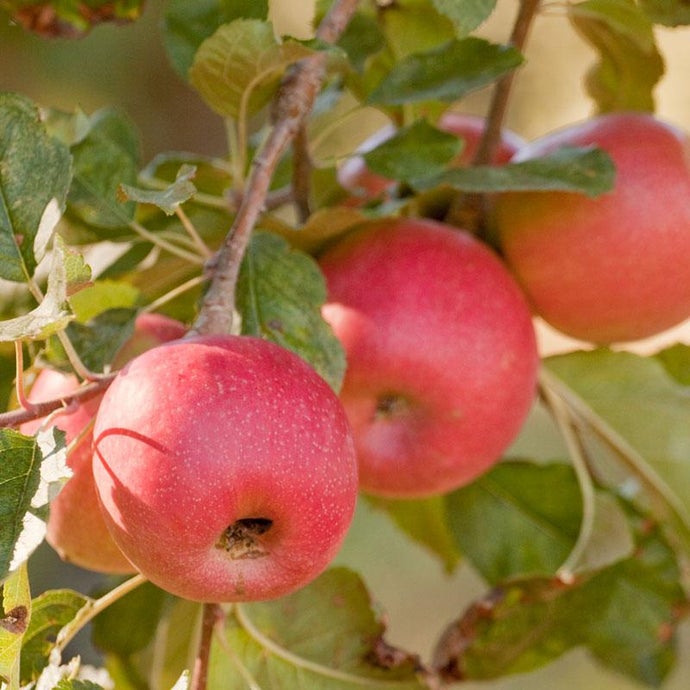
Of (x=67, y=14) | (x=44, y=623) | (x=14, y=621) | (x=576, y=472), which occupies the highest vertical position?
(x=67, y=14)

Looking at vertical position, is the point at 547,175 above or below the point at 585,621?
above

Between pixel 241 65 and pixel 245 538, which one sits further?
pixel 241 65

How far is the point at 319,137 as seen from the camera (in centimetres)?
97

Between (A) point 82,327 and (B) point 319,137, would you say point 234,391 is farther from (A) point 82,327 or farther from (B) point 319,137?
(B) point 319,137

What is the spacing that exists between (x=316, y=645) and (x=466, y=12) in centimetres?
45

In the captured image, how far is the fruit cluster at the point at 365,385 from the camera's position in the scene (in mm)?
524

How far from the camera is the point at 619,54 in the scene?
100 cm

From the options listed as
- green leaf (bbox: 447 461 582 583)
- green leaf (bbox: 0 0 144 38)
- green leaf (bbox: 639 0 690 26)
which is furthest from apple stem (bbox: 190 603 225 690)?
green leaf (bbox: 639 0 690 26)

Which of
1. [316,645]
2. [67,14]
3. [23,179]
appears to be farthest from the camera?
[67,14]

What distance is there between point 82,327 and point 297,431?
23cm

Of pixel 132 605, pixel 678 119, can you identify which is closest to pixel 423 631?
pixel 678 119

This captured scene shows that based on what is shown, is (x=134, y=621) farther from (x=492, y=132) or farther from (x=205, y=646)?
(x=492, y=132)

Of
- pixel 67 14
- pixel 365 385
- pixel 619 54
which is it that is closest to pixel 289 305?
pixel 365 385

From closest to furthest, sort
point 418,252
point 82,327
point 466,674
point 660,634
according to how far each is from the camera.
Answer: point 82,327, point 418,252, point 466,674, point 660,634
